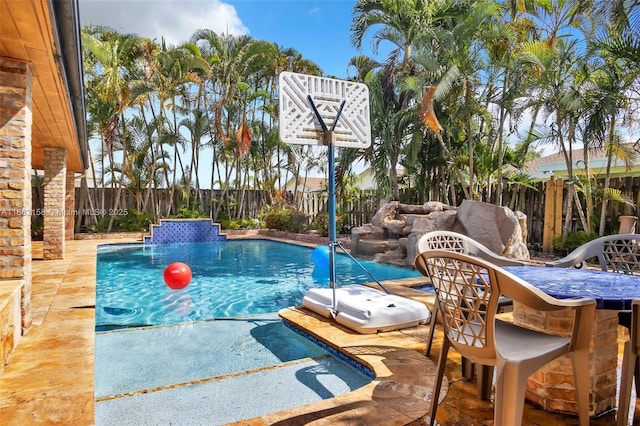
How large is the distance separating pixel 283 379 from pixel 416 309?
4.98ft

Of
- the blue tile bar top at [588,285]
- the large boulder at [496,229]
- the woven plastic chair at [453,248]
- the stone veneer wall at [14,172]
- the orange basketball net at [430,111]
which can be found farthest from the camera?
the orange basketball net at [430,111]

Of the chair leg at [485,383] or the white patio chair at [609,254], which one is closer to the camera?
the chair leg at [485,383]

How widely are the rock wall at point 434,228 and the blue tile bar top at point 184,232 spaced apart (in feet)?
20.7

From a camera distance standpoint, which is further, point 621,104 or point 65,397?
point 621,104

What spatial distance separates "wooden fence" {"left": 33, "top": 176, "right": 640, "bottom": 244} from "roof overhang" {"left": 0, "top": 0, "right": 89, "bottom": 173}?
958 cm

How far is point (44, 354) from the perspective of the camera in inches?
123

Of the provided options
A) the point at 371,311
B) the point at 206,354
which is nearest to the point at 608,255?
the point at 371,311

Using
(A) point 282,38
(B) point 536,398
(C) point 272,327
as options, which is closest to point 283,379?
(C) point 272,327

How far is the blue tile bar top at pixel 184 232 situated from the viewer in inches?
555

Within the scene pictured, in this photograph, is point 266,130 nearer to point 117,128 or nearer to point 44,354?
point 117,128

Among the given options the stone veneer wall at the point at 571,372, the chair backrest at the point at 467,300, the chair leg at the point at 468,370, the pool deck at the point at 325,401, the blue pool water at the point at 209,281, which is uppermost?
the chair backrest at the point at 467,300

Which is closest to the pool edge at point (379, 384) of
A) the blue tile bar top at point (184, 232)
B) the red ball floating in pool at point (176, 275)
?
the red ball floating in pool at point (176, 275)

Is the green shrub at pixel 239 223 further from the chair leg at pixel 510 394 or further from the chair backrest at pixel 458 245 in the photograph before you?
the chair leg at pixel 510 394

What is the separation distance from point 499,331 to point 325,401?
108 centimetres
